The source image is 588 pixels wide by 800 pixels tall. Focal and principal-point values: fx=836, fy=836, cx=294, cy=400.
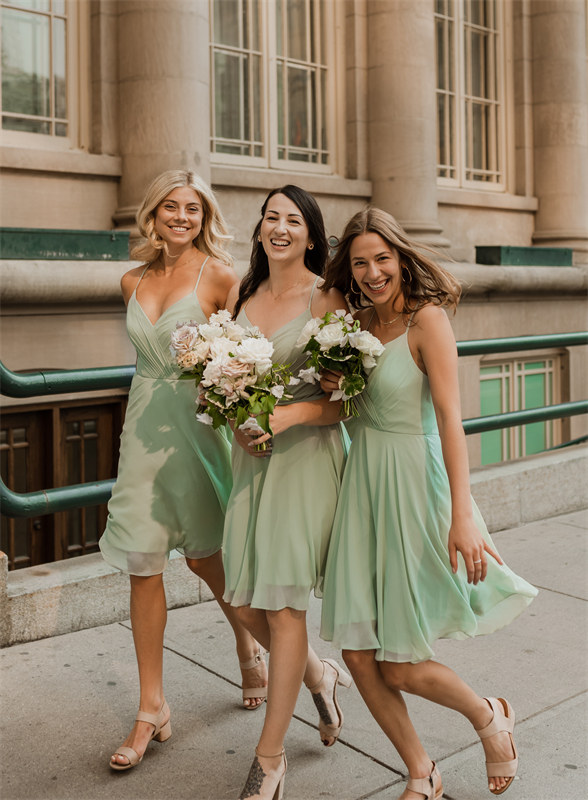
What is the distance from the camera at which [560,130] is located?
12930mm

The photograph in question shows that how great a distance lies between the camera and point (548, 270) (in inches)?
469

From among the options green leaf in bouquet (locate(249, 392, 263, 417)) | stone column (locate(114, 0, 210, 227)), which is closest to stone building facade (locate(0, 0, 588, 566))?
stone column (locate(114, 0, 210, 227))

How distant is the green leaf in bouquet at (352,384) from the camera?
9.20ft

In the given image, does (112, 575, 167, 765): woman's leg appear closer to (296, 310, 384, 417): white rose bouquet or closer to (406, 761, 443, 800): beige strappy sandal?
A: (406, 761, 443, 800): beige strappy sandal

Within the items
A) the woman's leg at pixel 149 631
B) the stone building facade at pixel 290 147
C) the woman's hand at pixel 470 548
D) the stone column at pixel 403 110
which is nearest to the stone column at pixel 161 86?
the stone building facade at pixel 290 147

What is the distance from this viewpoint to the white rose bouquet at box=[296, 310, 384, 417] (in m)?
2.76

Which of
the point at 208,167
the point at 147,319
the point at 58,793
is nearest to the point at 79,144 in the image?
the point at 208,167

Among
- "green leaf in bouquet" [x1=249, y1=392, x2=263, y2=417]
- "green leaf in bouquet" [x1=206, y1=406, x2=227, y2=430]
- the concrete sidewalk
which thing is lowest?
the concrete sidewalk

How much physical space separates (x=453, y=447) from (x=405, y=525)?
0.32m

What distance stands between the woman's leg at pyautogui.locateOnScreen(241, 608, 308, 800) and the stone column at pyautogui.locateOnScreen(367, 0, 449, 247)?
823 cm

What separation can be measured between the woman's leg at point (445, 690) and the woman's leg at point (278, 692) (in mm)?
309

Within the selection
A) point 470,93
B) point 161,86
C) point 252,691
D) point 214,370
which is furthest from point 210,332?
point 470,93

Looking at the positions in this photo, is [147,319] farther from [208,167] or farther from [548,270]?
[548,270]

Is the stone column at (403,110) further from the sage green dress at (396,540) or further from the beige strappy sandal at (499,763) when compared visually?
the beige strappy sandal at (499,763)
